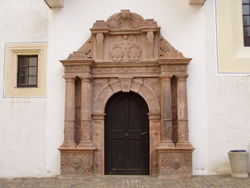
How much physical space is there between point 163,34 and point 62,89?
9.71ft

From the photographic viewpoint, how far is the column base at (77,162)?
27.2 ft

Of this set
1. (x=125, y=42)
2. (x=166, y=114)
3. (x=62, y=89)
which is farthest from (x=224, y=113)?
(x=62, y=89)

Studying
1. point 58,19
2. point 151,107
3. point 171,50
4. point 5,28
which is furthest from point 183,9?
point 5,28

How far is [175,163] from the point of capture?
8.18 meters

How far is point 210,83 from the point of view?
28.2ft

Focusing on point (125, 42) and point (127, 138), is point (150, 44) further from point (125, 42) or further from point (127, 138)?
point (127, 138)

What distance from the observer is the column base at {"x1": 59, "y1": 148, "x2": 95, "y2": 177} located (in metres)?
8.30

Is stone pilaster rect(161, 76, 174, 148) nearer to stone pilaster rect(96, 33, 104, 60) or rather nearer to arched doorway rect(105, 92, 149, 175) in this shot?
arched doorway rect(105, 92, 149, 175)

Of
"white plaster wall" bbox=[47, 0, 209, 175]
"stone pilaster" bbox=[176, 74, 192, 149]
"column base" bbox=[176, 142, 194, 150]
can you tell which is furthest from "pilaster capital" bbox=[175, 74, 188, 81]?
"column base" bbox=[176, 142, 194, 150]

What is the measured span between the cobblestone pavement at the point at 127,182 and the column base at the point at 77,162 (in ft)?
0.65

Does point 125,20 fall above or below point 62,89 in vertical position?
above

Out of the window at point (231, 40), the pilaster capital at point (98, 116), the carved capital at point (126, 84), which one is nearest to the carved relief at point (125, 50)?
the carved capital at point (126, 84)

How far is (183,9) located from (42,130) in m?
4.78

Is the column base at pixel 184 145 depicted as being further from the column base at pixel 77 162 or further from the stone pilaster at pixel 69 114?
the stone pilaster at pixel 69 114
